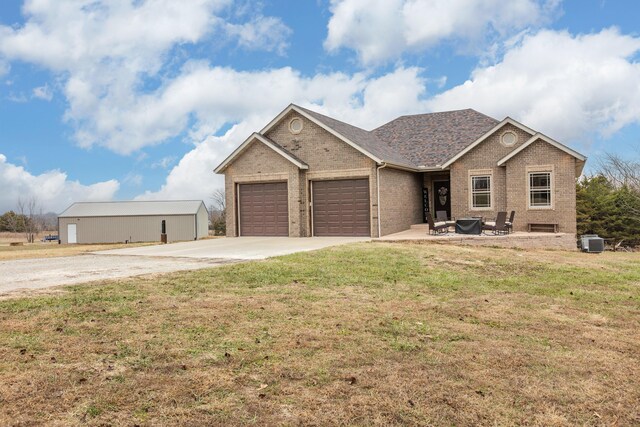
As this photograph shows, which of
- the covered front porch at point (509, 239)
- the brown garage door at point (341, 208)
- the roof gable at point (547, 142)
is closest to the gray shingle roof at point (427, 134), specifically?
the brown garage door at point (341, 208)

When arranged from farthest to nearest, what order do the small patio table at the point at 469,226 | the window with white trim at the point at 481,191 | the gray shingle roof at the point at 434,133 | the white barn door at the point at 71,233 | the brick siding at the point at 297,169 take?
the white barn door at the point at 71,233 → the gray shingle roof at the point at 434,133 → the window with white trim at the point at 481,191 → the brick siding at the point at 297,169 → the small patio table at the point at 469,226

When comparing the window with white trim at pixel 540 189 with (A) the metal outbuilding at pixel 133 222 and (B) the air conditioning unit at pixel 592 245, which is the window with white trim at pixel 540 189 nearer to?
(B) the air conditioning unit at pixel 592 245

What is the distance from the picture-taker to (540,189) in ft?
76.3

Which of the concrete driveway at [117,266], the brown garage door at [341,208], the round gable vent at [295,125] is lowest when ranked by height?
the concrete driveway at [117,266]

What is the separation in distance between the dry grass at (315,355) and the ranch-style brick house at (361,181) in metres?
12.7

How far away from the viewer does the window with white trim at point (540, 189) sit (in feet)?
75.9

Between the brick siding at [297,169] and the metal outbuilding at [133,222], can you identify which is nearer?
the brick siding at [297,169]

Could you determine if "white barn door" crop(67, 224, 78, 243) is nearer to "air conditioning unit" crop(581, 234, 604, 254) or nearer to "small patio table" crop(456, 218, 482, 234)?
"small patio table" crop(456, 218, 482, 234)

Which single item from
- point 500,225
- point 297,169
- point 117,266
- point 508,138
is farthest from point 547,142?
point 117,266

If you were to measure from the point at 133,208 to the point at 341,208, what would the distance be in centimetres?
3670

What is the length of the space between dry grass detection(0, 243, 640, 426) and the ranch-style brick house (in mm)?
12722

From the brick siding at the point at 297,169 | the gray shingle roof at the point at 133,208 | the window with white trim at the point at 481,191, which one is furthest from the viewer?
the gray shingle roof at the point at 133,208

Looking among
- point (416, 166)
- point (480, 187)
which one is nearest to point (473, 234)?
point (480, 187)

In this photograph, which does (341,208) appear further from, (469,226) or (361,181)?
(469,226)
